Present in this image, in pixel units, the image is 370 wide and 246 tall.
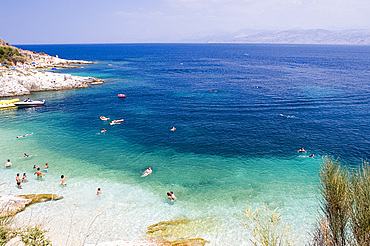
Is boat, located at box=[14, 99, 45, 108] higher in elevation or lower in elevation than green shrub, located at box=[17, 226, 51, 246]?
lower

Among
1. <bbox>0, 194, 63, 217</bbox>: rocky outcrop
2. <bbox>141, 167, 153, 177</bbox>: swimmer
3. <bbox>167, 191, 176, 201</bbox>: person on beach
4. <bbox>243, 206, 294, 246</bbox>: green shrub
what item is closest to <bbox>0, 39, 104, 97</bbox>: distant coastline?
<bbox>0, 194, 63, 217</bbox>: rocky outcrop

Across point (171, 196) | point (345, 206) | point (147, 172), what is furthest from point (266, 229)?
point (147, 172)

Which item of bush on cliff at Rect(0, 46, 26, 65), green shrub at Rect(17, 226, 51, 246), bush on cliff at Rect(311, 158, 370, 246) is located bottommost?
green shrub at Rect(17, 226, 51, 246)

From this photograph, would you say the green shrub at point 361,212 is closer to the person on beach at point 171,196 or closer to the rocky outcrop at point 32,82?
the person on beach at point 171,196

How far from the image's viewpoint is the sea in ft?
74.3

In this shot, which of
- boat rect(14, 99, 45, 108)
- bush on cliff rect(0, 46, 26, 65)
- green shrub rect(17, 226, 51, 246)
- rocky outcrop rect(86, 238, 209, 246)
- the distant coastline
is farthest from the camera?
bush on cliff rect(0, 46, 26, 65)

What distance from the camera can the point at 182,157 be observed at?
3516 centimetres

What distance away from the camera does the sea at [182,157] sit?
74.3 feet

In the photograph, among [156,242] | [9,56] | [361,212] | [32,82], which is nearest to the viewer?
[361,212]

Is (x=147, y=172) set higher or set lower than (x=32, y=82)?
lower

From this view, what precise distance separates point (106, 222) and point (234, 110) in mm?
40402

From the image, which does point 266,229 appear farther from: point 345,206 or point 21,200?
point 21,200

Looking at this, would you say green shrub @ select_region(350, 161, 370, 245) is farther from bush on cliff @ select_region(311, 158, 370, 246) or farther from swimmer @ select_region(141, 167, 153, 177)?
swimmer @ select_region(141, 167, 153, 177)

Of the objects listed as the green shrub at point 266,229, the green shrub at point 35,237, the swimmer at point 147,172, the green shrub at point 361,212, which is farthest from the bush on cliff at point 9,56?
the green shrub at point 361,212
